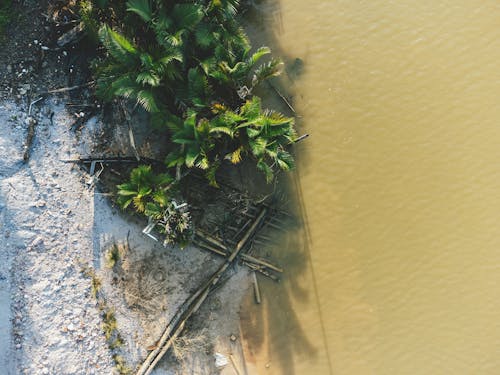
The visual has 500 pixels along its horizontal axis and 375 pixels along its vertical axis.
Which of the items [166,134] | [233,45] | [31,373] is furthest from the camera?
[166,134]

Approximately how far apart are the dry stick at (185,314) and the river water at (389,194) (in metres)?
1.12

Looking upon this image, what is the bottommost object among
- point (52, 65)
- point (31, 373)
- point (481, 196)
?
point (31, 373)

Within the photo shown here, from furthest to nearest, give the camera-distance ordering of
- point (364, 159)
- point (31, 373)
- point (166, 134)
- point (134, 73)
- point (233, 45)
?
point (364, 159), point (166, 134), point (31, 373), point (233, 45), point (134, 73)

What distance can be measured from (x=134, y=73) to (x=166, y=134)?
2.48 metres

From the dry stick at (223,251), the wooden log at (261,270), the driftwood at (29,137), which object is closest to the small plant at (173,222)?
the dry stick at (223,251)

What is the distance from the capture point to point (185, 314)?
36.3 feet

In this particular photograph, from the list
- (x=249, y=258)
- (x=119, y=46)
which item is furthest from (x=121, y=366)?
(x=119, y=46)

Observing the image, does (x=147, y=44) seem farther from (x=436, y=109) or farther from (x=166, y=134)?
(x=436, y=109)

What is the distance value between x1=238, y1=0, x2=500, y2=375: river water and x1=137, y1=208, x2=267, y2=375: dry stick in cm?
112

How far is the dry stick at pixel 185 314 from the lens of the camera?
10.8 metres

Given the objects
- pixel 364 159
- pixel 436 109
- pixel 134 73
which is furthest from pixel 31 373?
pixel 436 109

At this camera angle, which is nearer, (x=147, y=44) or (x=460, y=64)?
(x=147, y=44)

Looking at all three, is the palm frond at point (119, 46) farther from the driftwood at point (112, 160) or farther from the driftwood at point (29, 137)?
the driftwood at point (29, 137)

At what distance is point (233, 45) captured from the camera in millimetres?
9508
